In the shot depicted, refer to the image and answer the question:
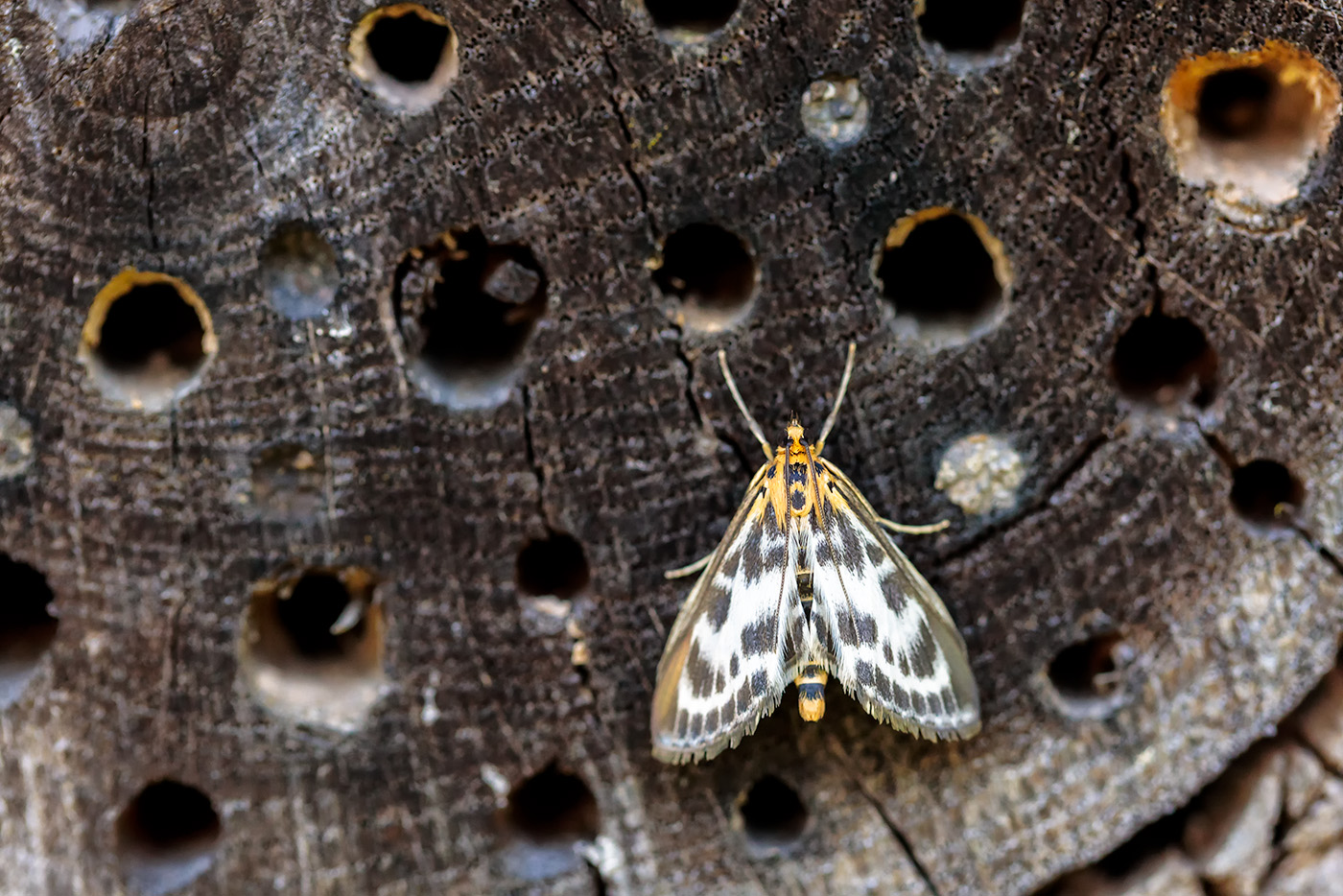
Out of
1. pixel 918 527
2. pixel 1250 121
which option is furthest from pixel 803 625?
pixel 1250 121

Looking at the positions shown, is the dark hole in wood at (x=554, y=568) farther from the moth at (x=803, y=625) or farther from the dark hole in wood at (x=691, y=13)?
the dark hole in wood at (x=691, y=13)

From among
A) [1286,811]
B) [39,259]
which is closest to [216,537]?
[39,259]

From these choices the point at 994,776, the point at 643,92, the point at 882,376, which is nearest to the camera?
the point at 643,92

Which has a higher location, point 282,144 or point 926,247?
point 282,144

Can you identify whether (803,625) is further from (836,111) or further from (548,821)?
(836,111)

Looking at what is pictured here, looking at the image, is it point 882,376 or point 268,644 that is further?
point 268,644

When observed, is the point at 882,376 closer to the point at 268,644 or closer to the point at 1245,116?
the point at 1245,116

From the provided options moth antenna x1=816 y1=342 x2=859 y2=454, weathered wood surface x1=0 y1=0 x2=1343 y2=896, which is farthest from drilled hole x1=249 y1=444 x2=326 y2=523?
moth antenna x1=816 y1=342 x2=859 y2=454
